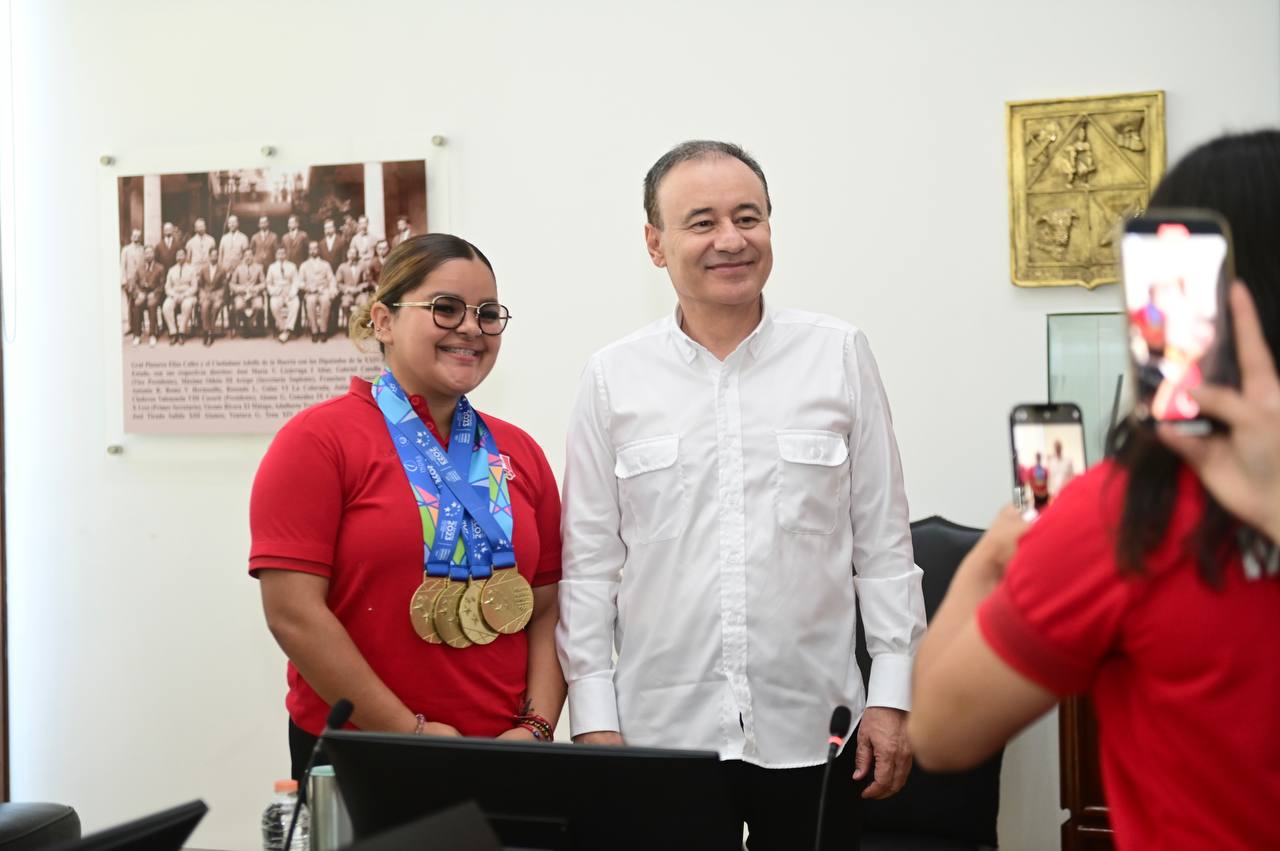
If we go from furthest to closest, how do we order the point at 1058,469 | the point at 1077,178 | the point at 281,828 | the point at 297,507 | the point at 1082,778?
the point at 1077,178 → the point at 1082,778 → the point at 297,507 → the point at 281,828 → the point at 1058,469

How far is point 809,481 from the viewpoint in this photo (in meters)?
2.12

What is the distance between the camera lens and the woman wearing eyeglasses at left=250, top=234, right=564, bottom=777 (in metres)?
1.97

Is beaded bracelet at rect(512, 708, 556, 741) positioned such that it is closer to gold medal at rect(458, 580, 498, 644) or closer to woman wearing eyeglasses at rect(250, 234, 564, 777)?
woman wearing eyeglasses at rect(250, 234, 564, 777)

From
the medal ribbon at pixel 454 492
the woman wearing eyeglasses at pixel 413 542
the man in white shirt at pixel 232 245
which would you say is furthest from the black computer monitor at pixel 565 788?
the man in white shirt at pixel 232 245

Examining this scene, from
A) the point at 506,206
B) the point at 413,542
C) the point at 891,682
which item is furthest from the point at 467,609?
the point at 506,206

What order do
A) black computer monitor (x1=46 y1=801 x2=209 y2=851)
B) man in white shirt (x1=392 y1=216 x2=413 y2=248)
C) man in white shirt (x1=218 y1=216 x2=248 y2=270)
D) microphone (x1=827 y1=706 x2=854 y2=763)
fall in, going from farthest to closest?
man in white shirt (x1=218 y1=216 x2=248 y2=270) → man in white shirt (x1=392 y1=216 x2=413 y2=248) → microphone (x1=827 y1=706 x2=854 y2=763) → black computer monitor (x1=46 y1=801 x2=209 y2=851)

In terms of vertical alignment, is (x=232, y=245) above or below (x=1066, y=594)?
above

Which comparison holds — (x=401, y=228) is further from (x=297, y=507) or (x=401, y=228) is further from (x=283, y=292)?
(x=297, y=507)

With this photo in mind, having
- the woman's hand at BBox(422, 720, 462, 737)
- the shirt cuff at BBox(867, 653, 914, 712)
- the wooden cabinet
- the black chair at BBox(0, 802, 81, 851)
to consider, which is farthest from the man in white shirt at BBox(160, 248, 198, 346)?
the wooden cabinet

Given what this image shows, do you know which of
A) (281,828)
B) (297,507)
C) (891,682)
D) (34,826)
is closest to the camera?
(281,828)

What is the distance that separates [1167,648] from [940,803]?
7.72ft

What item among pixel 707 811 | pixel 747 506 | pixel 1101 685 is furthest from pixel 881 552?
pixel 1101 685

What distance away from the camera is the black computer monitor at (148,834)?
101 cm

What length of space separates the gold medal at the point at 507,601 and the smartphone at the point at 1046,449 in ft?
3.58
